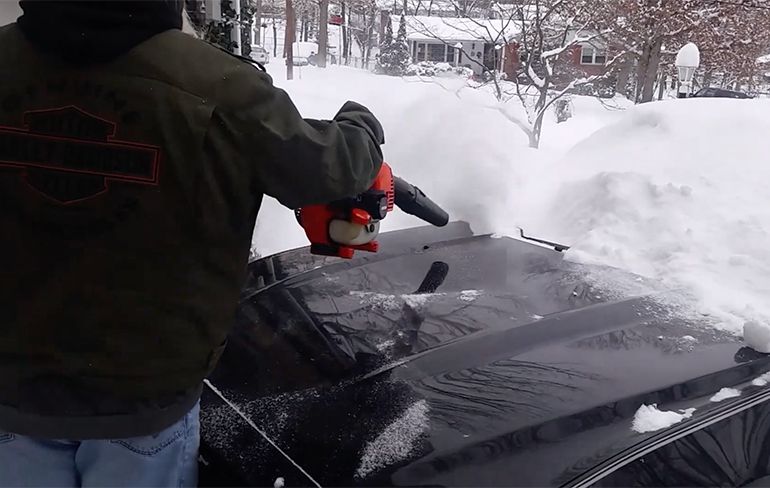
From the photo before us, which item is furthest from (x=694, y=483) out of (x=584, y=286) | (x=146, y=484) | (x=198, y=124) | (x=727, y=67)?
(x=727, y=67)

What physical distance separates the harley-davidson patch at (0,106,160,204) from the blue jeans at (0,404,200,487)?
1.46ft

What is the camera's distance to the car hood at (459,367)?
1.30 metres

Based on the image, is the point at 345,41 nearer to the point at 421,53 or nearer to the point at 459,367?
the point at 421,53

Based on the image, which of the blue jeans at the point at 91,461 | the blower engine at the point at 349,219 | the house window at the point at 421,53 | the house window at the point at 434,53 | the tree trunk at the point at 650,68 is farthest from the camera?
the house window at the point at 421,53

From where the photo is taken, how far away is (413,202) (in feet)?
6.80

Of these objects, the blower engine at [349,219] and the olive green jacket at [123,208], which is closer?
the olive green jacket at [123,208]

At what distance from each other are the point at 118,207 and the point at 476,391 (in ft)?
2.68

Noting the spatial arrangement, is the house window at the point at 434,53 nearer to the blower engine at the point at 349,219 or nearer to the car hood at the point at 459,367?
the car hood at the point at 459,367

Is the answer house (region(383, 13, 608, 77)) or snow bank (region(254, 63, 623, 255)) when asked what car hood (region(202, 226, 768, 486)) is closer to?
snow bank (region(254, 63, 623, 255))

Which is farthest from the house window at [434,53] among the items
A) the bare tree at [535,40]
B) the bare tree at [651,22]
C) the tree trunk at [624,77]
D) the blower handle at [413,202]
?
the blower handle at [413,202]

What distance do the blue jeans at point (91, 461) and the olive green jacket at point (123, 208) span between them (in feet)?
0.13

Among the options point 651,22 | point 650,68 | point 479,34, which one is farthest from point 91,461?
point 650,68

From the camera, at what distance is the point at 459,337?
5.65 ft

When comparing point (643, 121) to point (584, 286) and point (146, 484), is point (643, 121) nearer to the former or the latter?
point (584, 286)
